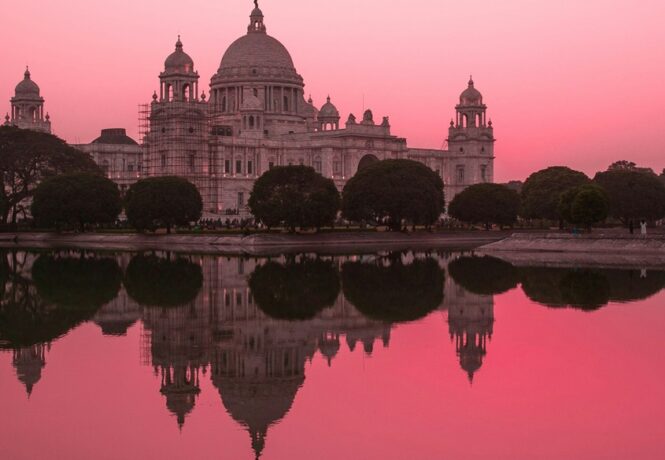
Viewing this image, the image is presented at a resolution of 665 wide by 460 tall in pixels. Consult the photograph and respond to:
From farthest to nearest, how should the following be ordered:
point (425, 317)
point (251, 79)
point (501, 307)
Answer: point (251, 79) < point (501, 307) < point (425, 317)

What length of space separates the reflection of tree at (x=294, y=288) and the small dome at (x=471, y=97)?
87.9m

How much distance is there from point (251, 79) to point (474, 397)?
108385 mm

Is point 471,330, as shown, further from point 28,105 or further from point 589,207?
point 28,105

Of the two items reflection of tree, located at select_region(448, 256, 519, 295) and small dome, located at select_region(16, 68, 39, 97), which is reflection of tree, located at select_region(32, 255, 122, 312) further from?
small dome, located at select_region(16, 68, 39, 97)

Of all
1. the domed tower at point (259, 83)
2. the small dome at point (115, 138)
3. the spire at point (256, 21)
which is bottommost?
the small dome at point (115, 138)

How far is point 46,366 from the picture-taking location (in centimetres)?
2211

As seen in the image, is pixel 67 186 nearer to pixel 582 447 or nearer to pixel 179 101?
pixel 179 101

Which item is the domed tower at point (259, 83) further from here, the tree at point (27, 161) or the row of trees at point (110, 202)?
the row of trees at point (110, 202)

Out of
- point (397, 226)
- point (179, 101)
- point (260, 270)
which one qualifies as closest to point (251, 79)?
point (179, 101)

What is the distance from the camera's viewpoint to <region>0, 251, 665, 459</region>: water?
53.0 feet

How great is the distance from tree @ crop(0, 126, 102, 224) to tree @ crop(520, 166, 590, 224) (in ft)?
121

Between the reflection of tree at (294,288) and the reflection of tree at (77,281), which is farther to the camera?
the reflection of tree at (77,281)

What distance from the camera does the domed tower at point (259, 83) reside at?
410ft


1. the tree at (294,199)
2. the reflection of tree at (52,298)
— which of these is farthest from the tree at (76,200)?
the reflection of tree at (52,298)
